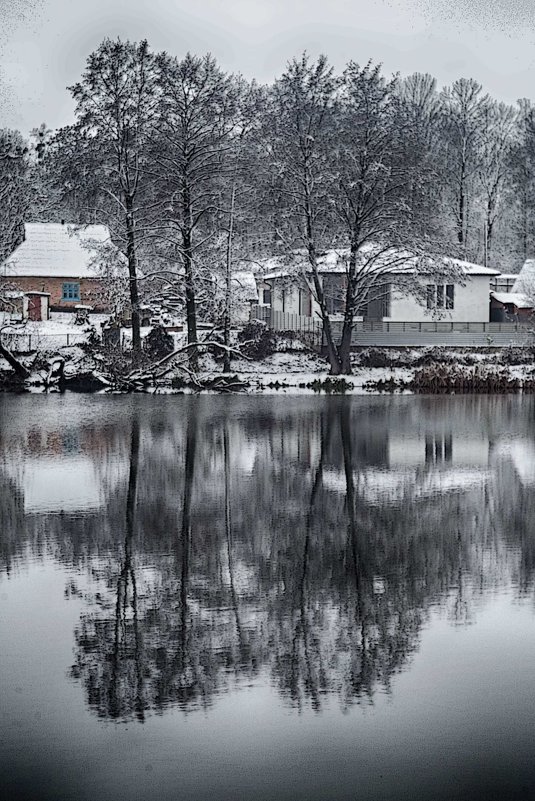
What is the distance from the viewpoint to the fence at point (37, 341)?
45.2 metres

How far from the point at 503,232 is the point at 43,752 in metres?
80.4

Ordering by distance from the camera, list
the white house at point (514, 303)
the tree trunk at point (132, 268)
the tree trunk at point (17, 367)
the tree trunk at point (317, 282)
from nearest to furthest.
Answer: the tree trunk at point (17, 367)
the tree trunk at point (317, 282)
the tree trunk at point (132, 268)
the white house at point (514, 303)

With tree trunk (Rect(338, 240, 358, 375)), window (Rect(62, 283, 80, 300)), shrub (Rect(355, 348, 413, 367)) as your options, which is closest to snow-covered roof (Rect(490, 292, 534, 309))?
shrub (Rect(355, 348, 413, 367))

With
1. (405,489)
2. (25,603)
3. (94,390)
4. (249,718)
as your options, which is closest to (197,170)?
(94,390)

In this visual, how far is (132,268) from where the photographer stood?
1829 inches

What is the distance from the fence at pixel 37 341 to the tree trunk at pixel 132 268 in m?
2.77

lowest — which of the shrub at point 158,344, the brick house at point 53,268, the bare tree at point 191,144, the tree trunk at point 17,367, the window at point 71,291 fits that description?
the tree trunk at point 17,367

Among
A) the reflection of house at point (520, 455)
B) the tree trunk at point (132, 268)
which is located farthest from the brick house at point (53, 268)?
the reflection of house at point (520, 455)

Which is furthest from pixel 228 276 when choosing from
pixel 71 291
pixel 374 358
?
pixel 71 291

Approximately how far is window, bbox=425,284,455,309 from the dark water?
27172 millimetres

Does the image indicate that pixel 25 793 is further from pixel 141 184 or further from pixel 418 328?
pixel 418 328

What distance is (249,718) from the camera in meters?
8.02

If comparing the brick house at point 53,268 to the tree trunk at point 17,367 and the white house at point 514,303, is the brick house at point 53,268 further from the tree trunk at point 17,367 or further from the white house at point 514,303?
the white house at point 514,303

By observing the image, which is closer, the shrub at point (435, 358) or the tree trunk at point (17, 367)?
the tree trunk at point (17, 367)
